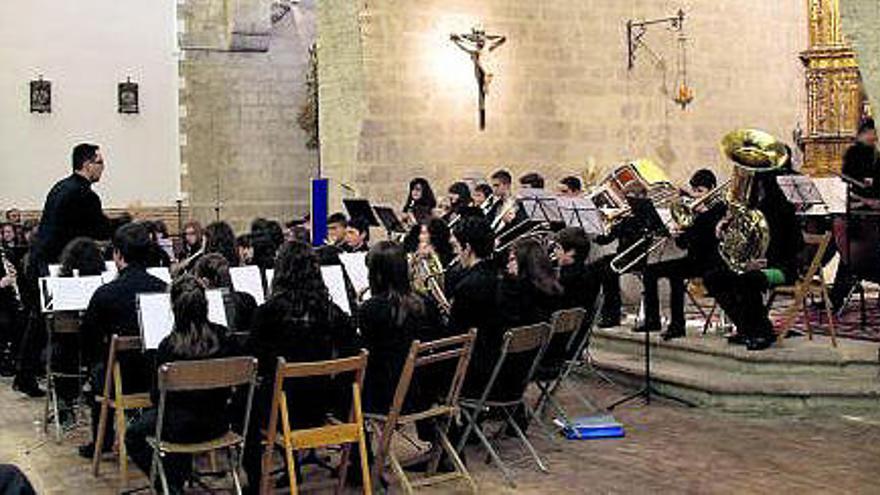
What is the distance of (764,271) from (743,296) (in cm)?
23

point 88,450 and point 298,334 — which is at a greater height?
point 298,334

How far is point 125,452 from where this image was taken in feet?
18.5

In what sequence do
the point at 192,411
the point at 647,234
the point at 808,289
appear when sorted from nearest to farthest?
the point at 192,411 < the point at 808,289 < the point at 647,234

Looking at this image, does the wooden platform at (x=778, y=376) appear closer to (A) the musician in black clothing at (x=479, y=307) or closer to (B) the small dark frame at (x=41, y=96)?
(A) the musician in black clothing at (x=479, y=307)

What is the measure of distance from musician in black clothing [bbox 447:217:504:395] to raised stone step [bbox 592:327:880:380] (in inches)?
97.6

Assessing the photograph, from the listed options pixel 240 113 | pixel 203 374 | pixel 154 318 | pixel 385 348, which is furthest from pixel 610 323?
pixel 240 113

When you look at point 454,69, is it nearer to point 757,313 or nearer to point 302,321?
point 757,313

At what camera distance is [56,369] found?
7.32 meters

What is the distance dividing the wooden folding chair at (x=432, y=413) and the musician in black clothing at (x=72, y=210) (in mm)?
3375

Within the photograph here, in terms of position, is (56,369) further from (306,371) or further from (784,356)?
(784,356)

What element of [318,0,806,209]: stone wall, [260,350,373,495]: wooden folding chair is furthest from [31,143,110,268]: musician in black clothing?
[318,0,806,209]: stone wall

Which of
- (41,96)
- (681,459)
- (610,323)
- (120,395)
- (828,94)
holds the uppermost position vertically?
(41,96)

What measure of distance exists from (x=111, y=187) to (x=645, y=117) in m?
7.68

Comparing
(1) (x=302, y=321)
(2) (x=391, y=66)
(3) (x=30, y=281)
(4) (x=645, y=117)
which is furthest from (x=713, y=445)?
(4) (x=645, y=117)
